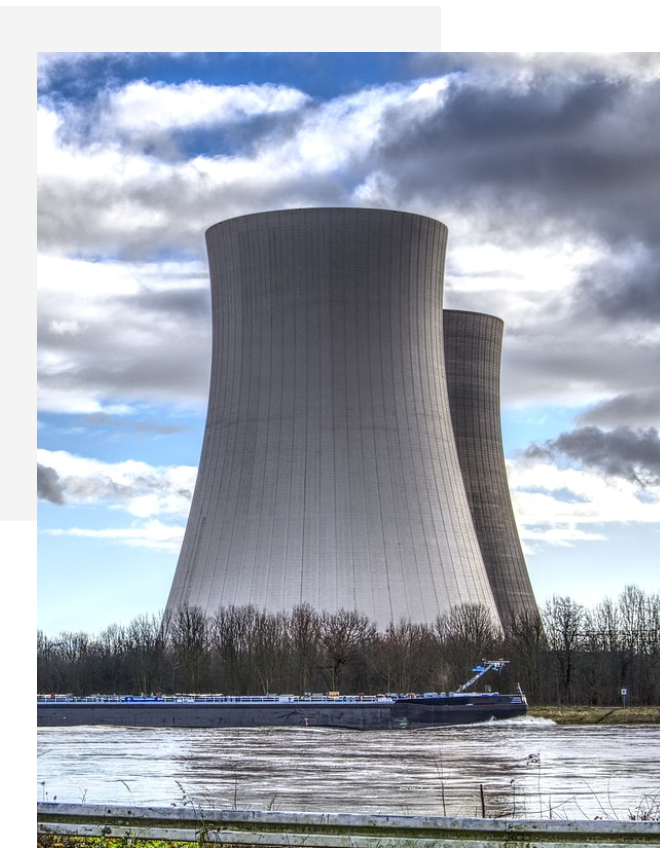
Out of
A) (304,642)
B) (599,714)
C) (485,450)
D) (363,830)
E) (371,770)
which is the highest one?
(485,450)

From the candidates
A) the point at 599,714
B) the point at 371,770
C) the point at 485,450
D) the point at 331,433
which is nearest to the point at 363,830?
the point at 371,770

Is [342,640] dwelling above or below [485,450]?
below

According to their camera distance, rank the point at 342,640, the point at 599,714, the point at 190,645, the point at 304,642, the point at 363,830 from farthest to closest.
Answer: the point at 190,645
the point at 304,642
the point at 342,640
the point at 599,714
the point at 363,830

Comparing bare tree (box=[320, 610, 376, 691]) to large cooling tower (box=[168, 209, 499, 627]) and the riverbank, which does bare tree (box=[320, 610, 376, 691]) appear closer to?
large cooling tower (box=[168, 209, 499, 627])

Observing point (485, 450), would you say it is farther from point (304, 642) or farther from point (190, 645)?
point (190, 645)

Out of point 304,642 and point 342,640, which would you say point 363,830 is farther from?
point 304,642

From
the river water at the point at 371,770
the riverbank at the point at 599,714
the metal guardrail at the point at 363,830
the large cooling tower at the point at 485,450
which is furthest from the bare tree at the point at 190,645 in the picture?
the metal guardrail at the point at 363,830

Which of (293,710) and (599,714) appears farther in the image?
(599,714)

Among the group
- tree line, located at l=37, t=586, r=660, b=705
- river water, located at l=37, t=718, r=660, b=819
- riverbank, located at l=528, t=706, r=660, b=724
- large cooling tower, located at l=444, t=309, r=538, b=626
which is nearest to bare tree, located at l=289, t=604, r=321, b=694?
tree line, located at l=37, t=586, r=660, b=705

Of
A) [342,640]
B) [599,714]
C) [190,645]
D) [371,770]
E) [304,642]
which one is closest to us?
[371,770]
